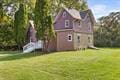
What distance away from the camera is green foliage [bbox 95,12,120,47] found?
53375 millimetres

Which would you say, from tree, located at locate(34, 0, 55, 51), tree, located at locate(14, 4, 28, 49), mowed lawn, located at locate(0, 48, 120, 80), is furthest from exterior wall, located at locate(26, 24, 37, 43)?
mowed lawn, located at locate(0, 48, 120, 80)

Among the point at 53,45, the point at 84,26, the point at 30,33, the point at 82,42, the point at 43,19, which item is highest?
the point at 43,19

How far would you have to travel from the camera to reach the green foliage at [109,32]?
175ft

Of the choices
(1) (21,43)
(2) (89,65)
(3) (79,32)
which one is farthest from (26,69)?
(1) (21,43)

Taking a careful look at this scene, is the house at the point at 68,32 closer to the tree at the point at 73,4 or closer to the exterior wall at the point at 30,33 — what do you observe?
the exterior wall at the point at 30,33

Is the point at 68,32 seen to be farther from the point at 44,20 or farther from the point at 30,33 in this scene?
the point at 30,33

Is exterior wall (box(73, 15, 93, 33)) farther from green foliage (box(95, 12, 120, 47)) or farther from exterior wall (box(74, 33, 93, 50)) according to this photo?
green foliage (box(95, 12, 120, 47))

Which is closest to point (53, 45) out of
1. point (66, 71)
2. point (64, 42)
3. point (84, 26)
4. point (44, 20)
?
point (64, 42)

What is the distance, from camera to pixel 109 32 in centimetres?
5588

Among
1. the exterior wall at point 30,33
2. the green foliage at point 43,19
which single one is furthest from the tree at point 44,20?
the exterior wall at point 30,33

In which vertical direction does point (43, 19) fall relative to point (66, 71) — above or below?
above

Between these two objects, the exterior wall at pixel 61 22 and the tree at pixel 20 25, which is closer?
the exterior wall at pixel 61 22

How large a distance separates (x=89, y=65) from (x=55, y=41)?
58.1 feet

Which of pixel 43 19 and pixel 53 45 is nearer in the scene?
pixel 43 19
